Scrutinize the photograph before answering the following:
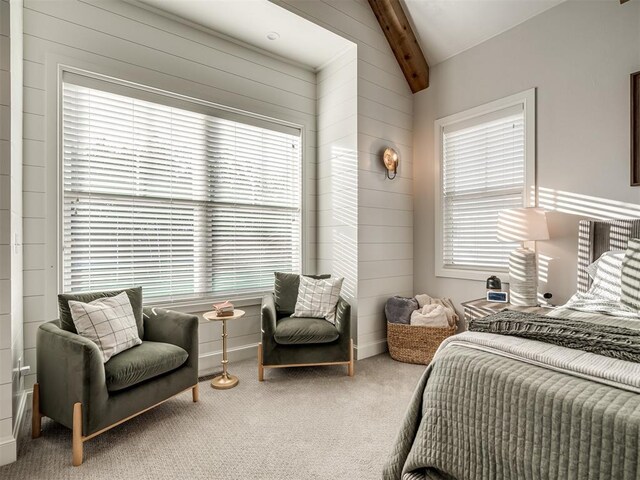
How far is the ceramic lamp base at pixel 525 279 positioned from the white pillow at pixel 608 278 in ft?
1.44

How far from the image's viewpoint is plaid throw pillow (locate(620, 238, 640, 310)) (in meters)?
2.10

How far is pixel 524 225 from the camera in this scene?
2826 millimetres

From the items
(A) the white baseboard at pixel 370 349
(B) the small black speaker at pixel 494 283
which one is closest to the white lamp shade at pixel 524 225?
(B) the small black speaker at pixel 494 283

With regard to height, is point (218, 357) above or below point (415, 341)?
below

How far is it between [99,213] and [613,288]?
12.1 feet

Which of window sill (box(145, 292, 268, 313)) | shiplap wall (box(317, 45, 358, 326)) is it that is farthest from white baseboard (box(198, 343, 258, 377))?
shiplap wall (box(317, 45, 358, 326))

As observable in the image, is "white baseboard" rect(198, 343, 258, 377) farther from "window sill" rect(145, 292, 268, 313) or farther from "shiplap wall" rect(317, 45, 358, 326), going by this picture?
"shiplap wall" rect(317, 45, 358, 326)

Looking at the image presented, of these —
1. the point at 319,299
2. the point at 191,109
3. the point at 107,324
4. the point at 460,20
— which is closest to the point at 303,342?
the point at 319,299

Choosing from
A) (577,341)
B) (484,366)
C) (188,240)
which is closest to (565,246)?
(577,341)

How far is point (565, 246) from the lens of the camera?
2.96 m

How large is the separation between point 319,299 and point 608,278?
212cm

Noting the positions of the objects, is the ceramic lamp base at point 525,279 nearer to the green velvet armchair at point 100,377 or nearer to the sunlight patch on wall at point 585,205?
the sunlight patch on wall at point 585,205

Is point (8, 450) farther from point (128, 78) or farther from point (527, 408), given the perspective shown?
point (128, 78)

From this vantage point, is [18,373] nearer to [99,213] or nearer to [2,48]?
[99,213]
